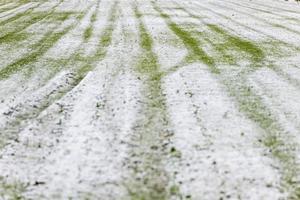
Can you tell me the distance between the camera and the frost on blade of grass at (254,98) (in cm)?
830

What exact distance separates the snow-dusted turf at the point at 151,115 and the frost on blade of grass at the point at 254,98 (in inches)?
1.4

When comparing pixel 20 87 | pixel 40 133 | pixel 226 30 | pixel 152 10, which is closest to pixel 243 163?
pixel 40 133

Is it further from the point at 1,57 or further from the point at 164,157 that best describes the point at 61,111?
the point at 1,57

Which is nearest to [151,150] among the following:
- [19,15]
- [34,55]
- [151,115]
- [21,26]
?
[151,115]

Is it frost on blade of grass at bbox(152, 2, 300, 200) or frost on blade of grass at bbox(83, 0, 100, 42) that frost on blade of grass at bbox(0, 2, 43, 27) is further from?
frost on blade of grass at bbox(152, 2, 300, 200)

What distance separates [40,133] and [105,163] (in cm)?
246

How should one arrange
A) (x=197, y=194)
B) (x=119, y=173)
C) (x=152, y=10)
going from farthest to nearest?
(x=152, y=10)
(x=119, y=173)
(x=197, y=194)

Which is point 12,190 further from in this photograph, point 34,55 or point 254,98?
point 34,55

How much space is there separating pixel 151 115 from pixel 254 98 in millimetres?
3609

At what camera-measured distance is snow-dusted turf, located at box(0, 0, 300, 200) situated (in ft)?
25.8

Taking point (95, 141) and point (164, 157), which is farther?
point (95, 141)

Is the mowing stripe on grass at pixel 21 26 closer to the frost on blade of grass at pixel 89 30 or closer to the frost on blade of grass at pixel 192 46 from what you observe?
the frost on blade of grass at pixel 89 30

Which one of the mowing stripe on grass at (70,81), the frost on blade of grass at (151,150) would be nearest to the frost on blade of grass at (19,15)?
the mowing stripe on grass at (70,81)

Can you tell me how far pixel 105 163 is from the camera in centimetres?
853
